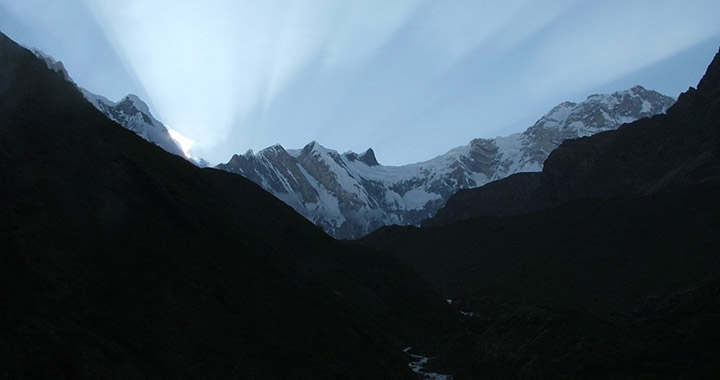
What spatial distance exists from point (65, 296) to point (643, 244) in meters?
81.3

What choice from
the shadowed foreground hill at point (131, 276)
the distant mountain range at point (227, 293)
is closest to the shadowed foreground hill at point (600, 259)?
the distant mountain range at point (227, 293)

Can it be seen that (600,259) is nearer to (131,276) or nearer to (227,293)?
(227,293)

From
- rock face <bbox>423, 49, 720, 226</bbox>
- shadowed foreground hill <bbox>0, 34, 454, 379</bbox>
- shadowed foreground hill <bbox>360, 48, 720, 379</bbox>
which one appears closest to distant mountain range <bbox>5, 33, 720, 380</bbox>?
shadowed foreground hill <bbox>0, 34, 454, 379</bbox>

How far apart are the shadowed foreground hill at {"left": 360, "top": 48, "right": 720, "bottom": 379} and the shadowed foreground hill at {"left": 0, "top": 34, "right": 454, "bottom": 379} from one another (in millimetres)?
10893

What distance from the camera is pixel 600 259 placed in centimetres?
8881

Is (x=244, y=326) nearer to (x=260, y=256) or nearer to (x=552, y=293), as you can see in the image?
(x=260, y=256)

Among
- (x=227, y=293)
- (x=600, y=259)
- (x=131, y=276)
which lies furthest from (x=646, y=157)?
(x=131, y=276)

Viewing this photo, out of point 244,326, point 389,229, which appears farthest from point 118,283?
point 389,229

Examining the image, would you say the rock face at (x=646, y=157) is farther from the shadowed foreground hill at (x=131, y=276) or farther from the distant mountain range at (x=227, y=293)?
the shadowed foreground hill at (x=131, y=276)

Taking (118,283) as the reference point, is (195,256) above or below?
above

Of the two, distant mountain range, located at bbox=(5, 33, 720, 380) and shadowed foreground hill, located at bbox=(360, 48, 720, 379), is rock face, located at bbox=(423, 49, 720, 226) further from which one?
distant mountain range, located at bbox=(5, 33, 720, 380)

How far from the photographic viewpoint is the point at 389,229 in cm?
14938

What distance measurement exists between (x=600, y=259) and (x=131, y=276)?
247 ft

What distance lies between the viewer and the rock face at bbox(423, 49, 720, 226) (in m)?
124
